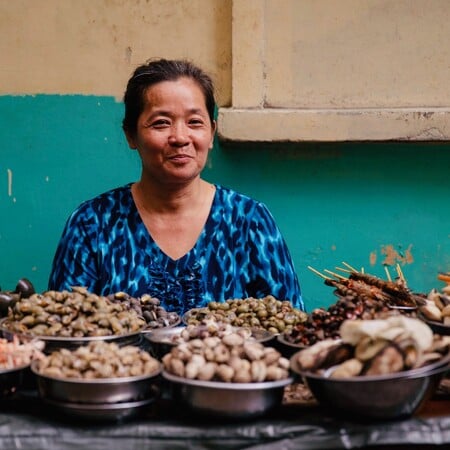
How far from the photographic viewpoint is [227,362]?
77.9 inches

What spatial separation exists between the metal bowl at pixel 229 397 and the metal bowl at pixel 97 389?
89 mm

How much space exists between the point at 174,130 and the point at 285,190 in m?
1.20

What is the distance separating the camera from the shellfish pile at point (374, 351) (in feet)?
6.18

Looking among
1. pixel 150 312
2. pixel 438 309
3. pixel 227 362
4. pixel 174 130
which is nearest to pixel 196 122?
pixel 174 130

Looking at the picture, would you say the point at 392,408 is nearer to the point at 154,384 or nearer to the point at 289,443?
the point at 289,443

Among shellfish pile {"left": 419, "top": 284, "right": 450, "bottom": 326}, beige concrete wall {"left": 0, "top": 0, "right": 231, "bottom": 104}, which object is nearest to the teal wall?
beige concrete wall {"left": 0, "top": 0, "right": 231, "bottom": 104}

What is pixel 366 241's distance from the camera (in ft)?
14.3

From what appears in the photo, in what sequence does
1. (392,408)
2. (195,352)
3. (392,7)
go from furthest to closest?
1. (392,7)
2. (195,352)
3. (392,408)

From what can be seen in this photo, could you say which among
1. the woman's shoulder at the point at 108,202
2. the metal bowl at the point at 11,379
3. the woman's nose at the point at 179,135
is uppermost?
the woman's nose at the point at 179,135

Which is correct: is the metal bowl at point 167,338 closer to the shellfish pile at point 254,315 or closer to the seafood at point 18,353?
the shellfish pile at point 254,315

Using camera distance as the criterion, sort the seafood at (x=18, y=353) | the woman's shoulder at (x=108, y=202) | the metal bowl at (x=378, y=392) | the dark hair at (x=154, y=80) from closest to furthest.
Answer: the metal bowl at (x=378, y=392) < the seafood at (x=18, y=353) < the dark hair at (x=154, y=80) < the woman's shoulder at (x=108, y=202)

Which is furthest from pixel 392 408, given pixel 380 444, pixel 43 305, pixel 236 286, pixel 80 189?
pixel 80 189

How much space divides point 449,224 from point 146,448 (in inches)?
113

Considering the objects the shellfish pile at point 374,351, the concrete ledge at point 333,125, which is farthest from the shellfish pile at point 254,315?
the concrete ledge at point 333,125
